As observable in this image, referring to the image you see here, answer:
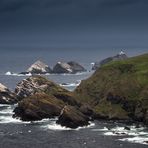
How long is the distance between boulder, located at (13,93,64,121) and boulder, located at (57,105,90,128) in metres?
11.8

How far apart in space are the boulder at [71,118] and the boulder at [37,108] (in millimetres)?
11831

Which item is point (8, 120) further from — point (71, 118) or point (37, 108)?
point (71, 118)

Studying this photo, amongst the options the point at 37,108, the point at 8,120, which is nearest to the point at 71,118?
the point at 37,108

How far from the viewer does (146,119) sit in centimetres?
18125

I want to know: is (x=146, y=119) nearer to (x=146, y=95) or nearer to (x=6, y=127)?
(x=146, y=95)

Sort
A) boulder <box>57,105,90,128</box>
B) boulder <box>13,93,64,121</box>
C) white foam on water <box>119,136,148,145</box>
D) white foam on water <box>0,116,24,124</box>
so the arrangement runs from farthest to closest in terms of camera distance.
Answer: boulder <box>13,93,64,121</box> < white foam on water <box>0,116,24,124</box> < boulder <box>57,105,90,128</box> < white foam on water <box>119,136,148,145</box>

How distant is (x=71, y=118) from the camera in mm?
178000

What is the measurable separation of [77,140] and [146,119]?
3128 centimetres

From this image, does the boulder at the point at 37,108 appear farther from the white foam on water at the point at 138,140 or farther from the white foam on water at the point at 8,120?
the white foam on water at the point at 138,140

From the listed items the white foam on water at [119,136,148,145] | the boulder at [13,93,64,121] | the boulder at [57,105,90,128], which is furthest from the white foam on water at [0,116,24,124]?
the white foam on water at [119,136,148,145]

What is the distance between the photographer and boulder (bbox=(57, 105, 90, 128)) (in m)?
178

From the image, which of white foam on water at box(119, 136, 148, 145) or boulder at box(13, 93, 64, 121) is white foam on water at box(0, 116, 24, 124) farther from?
white foam on water at box(119, 136, 148, 145)

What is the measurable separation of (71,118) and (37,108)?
17.3 m

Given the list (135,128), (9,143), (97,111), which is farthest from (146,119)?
(9,143)
